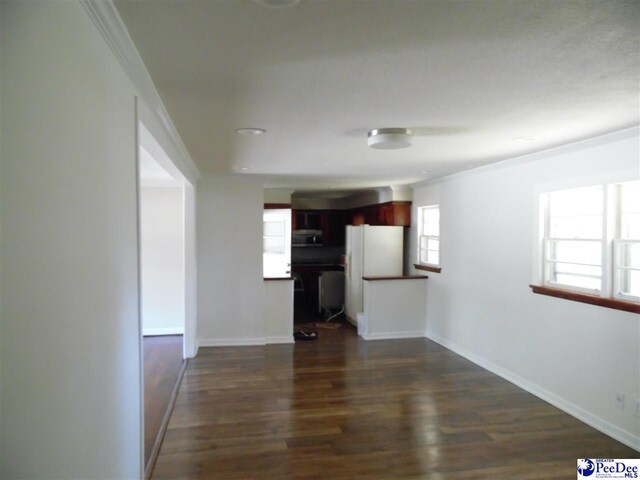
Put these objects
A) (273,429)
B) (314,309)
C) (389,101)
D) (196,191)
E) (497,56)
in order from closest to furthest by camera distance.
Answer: (497,56), (389,101), (273,429), (196,191), (314,309)

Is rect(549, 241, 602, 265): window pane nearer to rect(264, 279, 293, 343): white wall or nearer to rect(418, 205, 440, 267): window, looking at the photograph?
rect(418, 205, 440, 267): window

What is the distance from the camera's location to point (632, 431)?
9.84 ft

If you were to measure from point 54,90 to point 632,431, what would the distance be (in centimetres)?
393

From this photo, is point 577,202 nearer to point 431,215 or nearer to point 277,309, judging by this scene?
point 431,215

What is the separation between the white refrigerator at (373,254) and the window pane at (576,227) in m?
3.03

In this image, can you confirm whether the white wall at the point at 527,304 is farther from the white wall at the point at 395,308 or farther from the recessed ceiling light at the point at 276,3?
the recessed ceiling light at the point at 276,3

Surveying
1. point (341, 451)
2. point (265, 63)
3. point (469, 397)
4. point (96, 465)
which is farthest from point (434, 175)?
point (96, 465)

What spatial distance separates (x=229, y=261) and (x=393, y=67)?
416 cm

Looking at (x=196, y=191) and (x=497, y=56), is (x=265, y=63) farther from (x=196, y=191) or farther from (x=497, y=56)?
(x=196, y=191)

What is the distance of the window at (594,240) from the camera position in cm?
312

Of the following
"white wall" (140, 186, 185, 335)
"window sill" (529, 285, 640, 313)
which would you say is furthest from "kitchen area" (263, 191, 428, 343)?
"window sill" (529, 285, 640, 313)

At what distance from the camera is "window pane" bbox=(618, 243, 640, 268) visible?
10.0 feet

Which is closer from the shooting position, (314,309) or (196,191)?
(196,191)

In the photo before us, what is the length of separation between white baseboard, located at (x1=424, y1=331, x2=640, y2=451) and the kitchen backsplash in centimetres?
450
